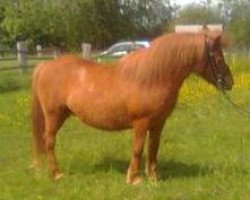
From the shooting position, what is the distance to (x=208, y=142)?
10516mm

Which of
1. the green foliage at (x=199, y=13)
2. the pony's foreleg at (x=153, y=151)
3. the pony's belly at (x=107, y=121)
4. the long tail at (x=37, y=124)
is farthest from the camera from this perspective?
the green foliage at (x=199, y=13)

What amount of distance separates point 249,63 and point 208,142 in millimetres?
16600

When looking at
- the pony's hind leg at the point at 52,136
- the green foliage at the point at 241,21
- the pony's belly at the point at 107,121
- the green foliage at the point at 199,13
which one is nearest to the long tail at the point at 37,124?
the pony's hind leg at the point at 52,136

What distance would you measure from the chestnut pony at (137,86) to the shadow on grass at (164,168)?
32 cm

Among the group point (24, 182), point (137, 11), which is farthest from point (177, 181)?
point (137, 11)

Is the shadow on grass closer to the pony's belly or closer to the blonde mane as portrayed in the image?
the pony's belly

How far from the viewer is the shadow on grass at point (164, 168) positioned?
8406 millimetres

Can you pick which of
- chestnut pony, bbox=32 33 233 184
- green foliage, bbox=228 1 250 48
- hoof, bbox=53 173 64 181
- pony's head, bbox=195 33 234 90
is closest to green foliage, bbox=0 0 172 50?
green foliage, bbox=228 1 250 48

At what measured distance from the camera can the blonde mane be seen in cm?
772

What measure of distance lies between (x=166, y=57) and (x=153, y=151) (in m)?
1.26

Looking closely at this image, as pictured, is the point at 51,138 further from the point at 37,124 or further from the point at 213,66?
the point at 213,66

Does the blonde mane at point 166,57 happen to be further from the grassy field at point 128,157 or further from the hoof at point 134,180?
the grassy field at point 128,157

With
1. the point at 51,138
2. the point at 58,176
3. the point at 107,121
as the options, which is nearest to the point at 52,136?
the point at 51,138

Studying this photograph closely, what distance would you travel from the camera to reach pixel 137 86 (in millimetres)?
7766
